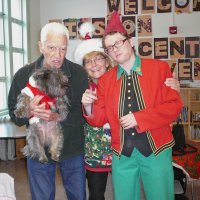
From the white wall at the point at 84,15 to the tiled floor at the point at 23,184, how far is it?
2.48 m

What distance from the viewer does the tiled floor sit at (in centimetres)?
343

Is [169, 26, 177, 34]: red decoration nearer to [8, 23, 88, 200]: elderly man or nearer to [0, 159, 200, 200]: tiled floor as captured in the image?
[0, 159, 200, 200]: tiled floor

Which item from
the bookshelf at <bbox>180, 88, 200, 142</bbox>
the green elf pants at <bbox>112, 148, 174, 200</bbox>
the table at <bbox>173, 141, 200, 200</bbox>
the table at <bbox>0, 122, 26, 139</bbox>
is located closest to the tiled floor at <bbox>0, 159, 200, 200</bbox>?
the table at <bbox>173, 141, 200, 200</bbox>

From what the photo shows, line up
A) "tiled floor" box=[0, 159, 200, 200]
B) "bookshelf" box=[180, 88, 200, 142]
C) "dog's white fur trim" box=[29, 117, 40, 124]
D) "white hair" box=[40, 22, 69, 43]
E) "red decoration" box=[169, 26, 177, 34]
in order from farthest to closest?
"red decoration" box=[169, 26, 177, 34] < "bookshelf" box=[180, 88, 200, 142] < "tiled floor" box=[0, 159, 200, 200] < "dog's white fur trim" box=[29, 117, 40, 124] < "white hair" box=[40, 22, 69, 43]

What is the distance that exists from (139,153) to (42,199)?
2.37 feet

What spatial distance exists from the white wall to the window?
26cm

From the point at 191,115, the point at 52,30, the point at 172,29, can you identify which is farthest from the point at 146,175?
the point at 172,29

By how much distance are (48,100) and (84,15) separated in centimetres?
493

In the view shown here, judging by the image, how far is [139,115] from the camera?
1.51 meters

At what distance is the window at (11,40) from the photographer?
536cm

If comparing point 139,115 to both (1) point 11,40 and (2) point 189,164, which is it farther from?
(1) point 11,40

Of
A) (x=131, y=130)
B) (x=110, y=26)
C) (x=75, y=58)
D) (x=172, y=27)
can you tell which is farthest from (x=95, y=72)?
(x=172, y=27)

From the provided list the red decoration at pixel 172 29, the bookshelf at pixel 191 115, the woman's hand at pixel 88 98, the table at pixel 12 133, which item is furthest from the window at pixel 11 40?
the woman's hand at pixel 88 98

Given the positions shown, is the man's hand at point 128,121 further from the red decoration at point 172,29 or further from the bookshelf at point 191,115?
the red decoration at point 172,29
